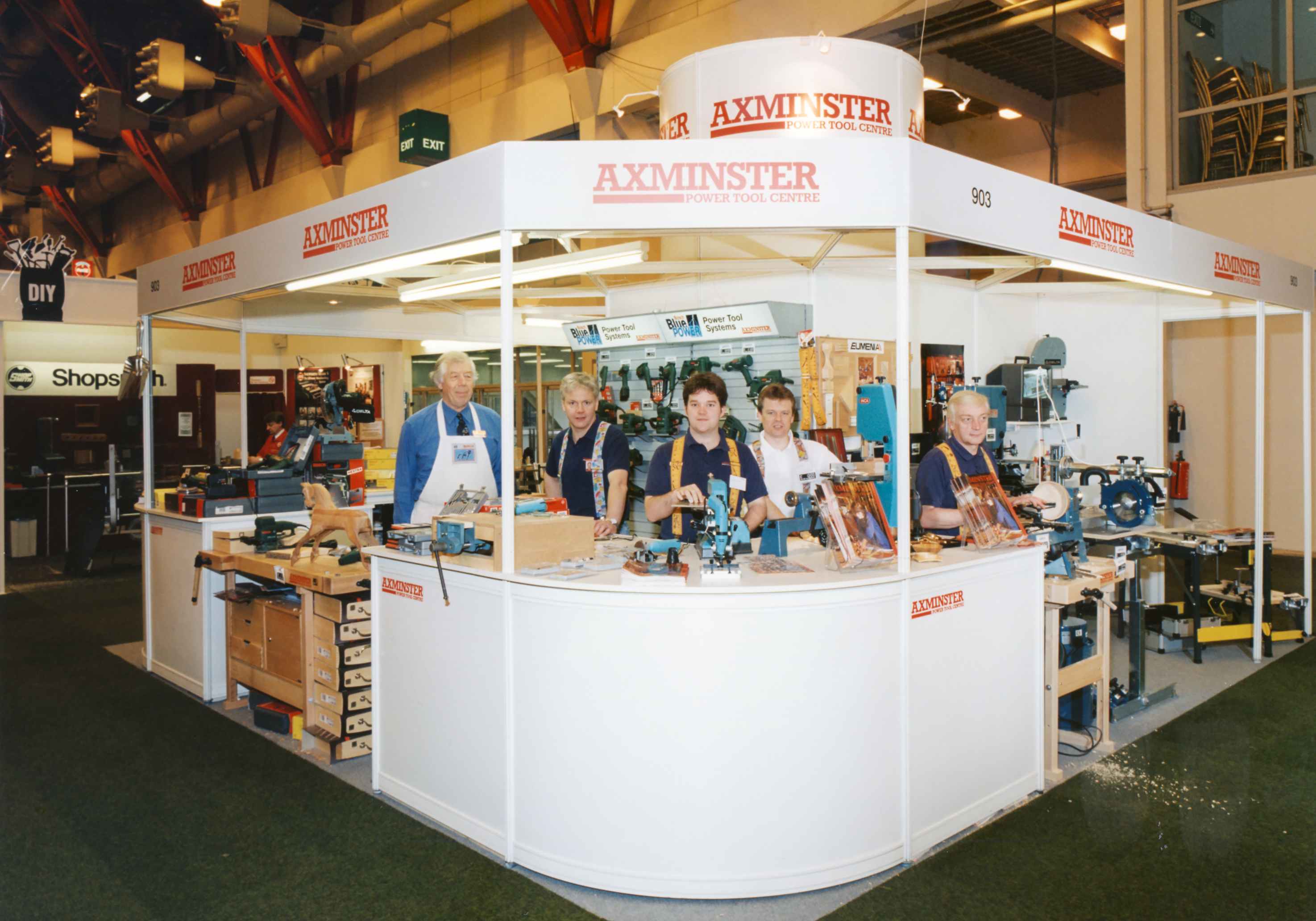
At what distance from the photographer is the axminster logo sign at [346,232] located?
3.49 metres

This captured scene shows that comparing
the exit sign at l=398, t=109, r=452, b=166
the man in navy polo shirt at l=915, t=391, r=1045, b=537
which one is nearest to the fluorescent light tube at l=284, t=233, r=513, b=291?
the man in navy polo shirt at l=915, t=391, r=1045, b=537

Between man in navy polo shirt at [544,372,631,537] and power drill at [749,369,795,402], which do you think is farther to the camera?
power drill at [749,369,795,402]

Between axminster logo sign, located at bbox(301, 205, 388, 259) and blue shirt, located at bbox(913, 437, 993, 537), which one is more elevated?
axminster logo sign, located at bbox(301, 205, 388, 259)

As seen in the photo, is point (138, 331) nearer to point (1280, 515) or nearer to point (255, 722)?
point (255, 722)

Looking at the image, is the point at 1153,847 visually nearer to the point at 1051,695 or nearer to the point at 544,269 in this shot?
the point at 1051,695

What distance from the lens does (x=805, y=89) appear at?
4.27 m

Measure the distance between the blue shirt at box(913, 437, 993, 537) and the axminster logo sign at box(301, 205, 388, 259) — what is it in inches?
101

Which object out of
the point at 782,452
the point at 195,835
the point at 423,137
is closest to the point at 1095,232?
the point at 782,452

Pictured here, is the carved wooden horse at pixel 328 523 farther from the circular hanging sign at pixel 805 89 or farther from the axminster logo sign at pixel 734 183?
the circular hanging sign at pixel 805 89

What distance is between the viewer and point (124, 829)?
3.38 m

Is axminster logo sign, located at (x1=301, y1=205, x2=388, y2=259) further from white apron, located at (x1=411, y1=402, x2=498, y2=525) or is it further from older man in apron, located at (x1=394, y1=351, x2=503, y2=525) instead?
white apron, located at (x1=411, y1=402, x2=498, y2=525)

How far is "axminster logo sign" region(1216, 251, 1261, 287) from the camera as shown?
4.96 m

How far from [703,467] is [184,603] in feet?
11.3

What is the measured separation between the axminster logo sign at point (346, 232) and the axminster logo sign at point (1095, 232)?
9.21ft
